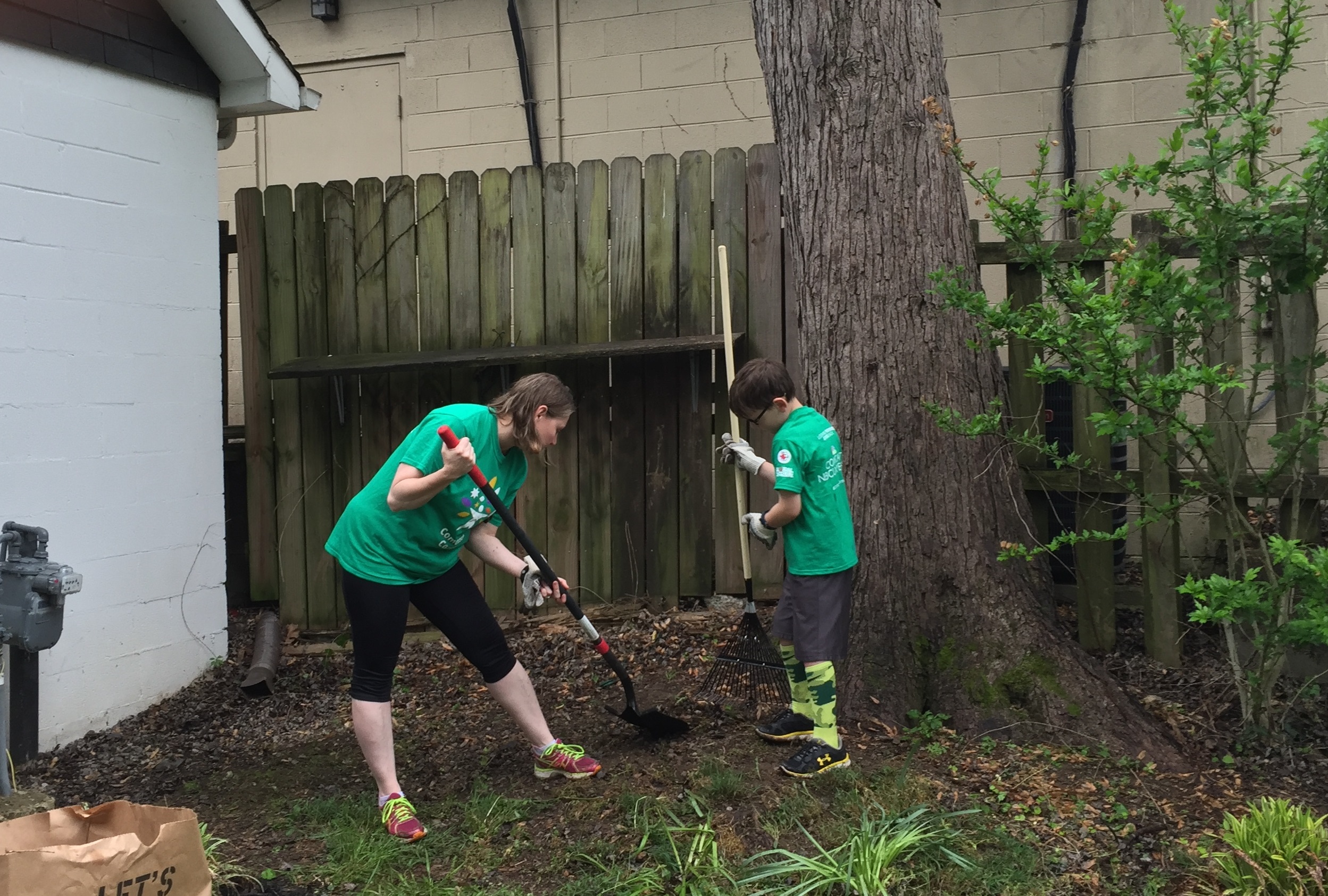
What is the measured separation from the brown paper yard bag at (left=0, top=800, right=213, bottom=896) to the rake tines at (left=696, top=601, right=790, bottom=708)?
2.13m

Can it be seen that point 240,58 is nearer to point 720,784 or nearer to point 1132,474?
point 720,784

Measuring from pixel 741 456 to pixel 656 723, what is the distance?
40.3 inches

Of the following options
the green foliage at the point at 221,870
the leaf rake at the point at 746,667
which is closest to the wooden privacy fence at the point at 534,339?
the leaf rake at the point at 746,667

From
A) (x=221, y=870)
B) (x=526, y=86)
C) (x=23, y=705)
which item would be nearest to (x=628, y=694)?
(x=221, y=870)

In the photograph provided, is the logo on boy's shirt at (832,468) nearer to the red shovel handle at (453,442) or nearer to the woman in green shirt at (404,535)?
the woman in green shirt at (404,535)

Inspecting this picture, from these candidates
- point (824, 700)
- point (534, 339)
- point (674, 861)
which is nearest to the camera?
point (674, 861)

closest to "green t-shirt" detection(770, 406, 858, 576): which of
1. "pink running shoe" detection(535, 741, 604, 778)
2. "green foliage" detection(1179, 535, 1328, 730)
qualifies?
"pink running shoe" detection(535, 741, 604, 778)

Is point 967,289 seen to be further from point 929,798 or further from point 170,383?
point 170,383

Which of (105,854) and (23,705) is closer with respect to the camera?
(105,854)

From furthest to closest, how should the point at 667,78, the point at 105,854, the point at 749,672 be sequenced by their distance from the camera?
1. the point at 667,78
2. the point at 749,672
3. the point at 105,854

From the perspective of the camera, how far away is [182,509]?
542cm

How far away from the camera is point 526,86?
7.66 metres

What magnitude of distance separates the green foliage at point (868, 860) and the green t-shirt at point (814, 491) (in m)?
0.90

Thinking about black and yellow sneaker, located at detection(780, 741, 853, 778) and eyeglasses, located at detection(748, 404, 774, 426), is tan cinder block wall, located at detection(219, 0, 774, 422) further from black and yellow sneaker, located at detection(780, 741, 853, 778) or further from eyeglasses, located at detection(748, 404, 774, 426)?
black and yellow sneaker, located at detection(780, 741, 853, 778)
